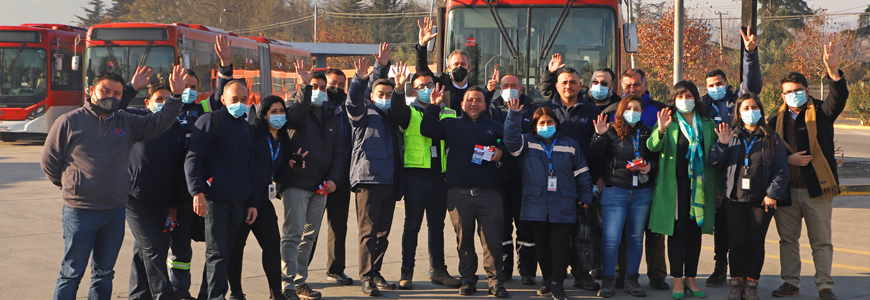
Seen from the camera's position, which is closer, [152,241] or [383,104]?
[152,241]

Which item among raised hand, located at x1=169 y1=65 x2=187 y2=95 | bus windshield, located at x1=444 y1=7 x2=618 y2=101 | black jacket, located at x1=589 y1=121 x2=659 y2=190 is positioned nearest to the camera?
raised hand, located at x1=169 y1=65 x2=187 y2=95

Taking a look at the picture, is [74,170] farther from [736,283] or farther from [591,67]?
[591,67]

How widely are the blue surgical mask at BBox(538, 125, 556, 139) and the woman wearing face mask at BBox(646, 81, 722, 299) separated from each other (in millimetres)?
802

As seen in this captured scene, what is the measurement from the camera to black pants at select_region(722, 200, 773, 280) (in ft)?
19.4

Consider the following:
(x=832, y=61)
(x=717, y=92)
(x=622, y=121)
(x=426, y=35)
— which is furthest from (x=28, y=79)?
(x=832, y=61)

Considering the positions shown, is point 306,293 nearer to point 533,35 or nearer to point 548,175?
point 548,175

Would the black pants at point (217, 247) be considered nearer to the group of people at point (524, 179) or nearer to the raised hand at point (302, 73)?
the group of people at point (524, 179)

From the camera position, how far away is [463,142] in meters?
6.09

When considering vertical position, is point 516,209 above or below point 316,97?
below

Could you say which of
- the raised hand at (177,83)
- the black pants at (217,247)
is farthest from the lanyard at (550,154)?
the raised hand at (177,83)

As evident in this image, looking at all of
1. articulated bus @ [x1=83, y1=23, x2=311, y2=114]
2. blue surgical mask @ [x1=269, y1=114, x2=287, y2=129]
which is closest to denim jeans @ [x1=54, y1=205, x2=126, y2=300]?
blue surgical mask @ [x1=269, y1=114, x2=287, y2=129]

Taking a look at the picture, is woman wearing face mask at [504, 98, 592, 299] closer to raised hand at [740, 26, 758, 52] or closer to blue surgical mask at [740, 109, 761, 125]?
blue surgical mask at [740, 109, 761, 125]

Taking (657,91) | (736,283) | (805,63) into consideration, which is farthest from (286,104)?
(657,91)

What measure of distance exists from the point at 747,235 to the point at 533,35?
4.69 meters
